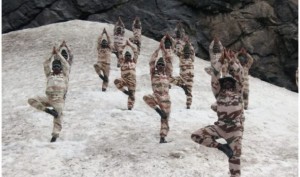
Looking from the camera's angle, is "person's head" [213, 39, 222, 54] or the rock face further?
the rock face

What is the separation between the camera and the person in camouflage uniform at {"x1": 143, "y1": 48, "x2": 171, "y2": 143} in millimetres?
12233

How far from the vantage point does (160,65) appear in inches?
500

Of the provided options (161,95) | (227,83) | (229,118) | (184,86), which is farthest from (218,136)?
(184,86)

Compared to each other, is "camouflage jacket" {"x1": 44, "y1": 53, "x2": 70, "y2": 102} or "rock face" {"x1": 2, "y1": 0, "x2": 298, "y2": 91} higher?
"rock face" {"x1": 2, "y1": 0, "x2": 298, "y2": 91}

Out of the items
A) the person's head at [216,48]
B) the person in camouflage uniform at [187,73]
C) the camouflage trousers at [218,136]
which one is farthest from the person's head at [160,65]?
the person's head at [216,48]

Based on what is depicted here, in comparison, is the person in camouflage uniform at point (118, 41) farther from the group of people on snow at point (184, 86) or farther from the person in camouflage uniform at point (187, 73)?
the person in camouflage uniform at point (187, 73)

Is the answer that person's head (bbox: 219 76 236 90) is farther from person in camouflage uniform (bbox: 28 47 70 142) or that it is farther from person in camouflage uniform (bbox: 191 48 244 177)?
person in camouflage uniform (bbox: 28 47 70 142)

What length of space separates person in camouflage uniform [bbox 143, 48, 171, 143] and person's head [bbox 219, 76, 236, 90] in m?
2.98

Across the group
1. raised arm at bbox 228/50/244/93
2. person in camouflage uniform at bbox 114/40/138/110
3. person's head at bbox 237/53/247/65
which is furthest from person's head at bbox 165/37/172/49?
raised arm at bbox 228/50/244/93

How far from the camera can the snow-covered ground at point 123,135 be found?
11031 millimetres

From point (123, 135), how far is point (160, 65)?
8.08 feet

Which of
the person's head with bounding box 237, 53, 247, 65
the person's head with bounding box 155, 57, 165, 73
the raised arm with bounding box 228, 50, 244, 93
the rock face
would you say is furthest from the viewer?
the rock face

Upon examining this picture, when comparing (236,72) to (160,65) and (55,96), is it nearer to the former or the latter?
(160,65)

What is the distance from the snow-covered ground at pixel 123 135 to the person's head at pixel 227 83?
2.58 m
